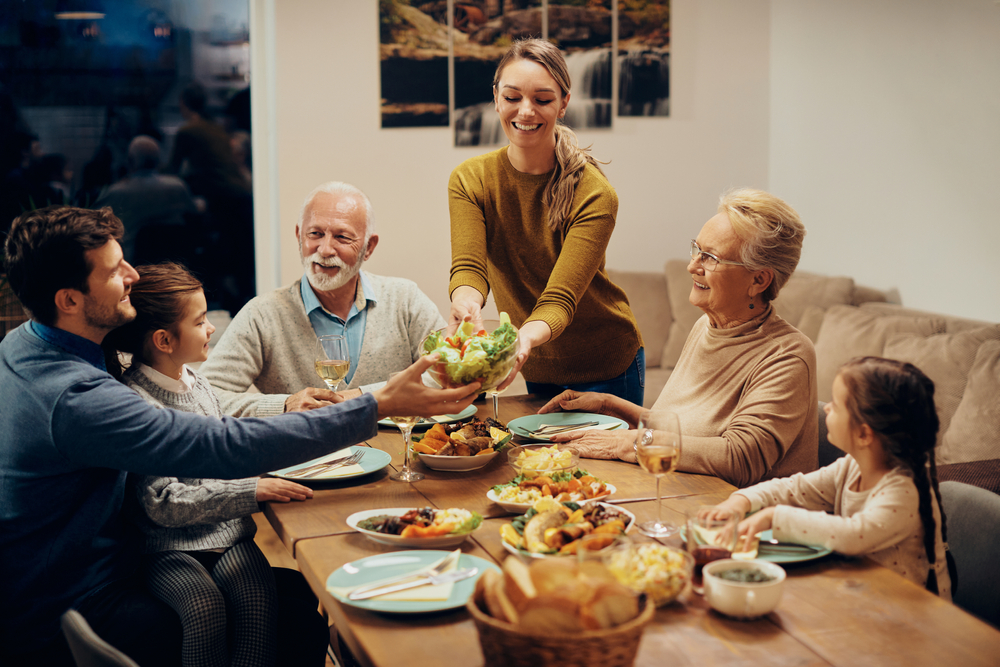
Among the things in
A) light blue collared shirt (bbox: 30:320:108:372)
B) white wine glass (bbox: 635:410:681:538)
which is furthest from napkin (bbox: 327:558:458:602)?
light blue collared shirt (bbox: 30:320:108:372)

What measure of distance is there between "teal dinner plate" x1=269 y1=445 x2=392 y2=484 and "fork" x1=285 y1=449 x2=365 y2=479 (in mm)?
11

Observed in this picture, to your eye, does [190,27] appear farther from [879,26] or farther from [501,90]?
[879,26]

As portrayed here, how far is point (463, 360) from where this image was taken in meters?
1.69

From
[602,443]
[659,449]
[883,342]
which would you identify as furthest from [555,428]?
[883,342]

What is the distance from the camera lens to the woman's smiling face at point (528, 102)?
226cm

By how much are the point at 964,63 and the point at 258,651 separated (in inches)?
138

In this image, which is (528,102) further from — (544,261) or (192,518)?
(192,518)

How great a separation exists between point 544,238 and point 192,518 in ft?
3.99

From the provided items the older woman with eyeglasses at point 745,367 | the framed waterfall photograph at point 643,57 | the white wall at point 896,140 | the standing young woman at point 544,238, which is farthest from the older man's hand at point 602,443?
the framed waterfall photograph at point 643,57

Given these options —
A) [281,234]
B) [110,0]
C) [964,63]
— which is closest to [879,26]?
[964,63]

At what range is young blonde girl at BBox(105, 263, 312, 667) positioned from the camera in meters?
1.69

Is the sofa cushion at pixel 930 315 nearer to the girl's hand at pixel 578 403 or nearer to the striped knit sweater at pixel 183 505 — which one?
the girl's hand at pixel 578 403

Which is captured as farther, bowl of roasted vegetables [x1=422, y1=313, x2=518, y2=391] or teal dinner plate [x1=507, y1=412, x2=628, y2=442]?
teal dinner plate [x1=507, y1=412, x2=628, y2=442]

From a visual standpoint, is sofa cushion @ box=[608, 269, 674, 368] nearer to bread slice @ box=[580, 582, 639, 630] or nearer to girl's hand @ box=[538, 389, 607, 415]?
girl's hand @ box=[538, 389, 607, 415]
